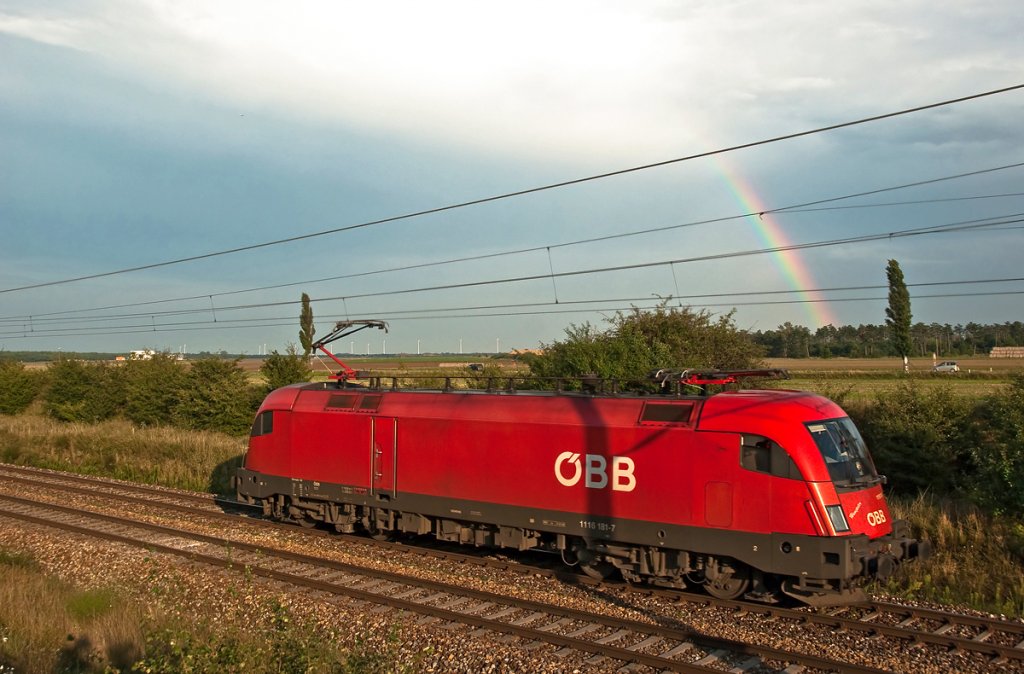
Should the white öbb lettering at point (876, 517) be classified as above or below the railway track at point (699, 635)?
above

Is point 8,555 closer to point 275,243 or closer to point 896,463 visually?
point 275,243

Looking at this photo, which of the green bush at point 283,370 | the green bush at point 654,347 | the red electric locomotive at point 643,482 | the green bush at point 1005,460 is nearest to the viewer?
the red electric locomotive at point 643,482

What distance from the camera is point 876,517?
10.4 m

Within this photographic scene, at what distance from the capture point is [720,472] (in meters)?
10.4

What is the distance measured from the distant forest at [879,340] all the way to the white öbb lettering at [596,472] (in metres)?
45.2

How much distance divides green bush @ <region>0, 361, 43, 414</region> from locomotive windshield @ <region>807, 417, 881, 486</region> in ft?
151

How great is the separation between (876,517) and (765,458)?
1.77 meters

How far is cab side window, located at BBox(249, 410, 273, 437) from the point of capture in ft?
54.4

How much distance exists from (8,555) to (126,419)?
86.8 feet

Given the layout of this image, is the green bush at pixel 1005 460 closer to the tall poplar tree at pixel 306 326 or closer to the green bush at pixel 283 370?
the green bush at pixel 283 370

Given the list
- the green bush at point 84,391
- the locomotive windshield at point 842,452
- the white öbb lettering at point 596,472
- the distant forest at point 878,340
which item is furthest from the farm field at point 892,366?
the green bush at point 84,391

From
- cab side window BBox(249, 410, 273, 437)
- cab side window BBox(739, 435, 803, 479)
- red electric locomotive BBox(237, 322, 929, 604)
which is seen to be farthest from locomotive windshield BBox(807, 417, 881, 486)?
cab side window BBox(249, 410, 273, 437)

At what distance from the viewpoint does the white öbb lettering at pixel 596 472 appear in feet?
36.7

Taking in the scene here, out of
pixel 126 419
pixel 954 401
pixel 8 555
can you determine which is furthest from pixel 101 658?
pixel 126 419
